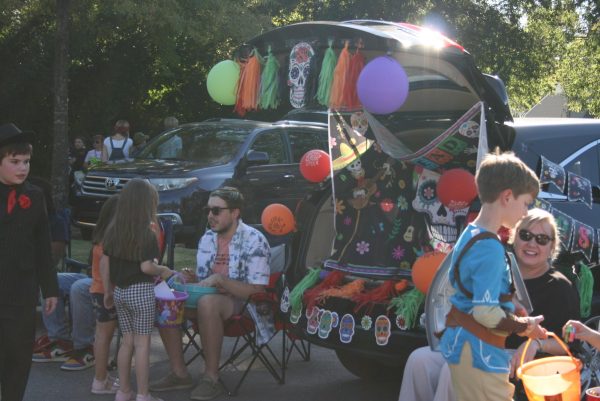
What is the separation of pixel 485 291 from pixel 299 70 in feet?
7.46

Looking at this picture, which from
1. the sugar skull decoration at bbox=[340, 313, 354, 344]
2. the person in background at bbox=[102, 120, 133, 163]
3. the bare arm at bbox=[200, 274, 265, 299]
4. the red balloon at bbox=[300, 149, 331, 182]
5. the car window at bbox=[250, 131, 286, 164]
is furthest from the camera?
the person in background at bbox=[102, 120, 133, 163]

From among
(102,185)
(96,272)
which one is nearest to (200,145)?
(102,185)

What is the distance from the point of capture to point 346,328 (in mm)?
5527

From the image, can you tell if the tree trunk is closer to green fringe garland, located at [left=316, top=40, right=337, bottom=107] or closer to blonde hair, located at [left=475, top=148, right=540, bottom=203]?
green fringe garland, located at [left=316, top=40, right=337, bottom=107]

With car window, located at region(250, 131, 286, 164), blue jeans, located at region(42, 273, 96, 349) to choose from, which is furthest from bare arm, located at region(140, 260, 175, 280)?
car window, located at region(250, 131, 286, 164)

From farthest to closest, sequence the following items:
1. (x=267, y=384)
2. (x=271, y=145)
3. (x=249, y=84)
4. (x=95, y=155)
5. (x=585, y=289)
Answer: (x=95, y=155), (x=271, y=145), (x=267, y=384), (x=249, y=84), (x=585, y=289)

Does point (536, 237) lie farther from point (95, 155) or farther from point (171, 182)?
point (95, 155)

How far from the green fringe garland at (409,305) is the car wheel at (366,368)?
1110 millimetres

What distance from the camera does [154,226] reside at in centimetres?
599

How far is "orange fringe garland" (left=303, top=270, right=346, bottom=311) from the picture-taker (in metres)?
5.75

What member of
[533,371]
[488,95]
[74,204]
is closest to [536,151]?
[488,95]

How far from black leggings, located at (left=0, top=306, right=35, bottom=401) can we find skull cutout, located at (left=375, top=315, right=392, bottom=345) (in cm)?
193

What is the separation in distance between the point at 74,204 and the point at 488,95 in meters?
8.64

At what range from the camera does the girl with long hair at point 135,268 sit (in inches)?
229
